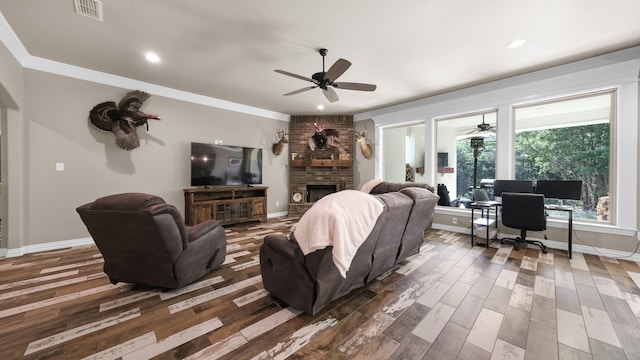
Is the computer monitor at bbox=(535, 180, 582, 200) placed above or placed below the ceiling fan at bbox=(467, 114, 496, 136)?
below

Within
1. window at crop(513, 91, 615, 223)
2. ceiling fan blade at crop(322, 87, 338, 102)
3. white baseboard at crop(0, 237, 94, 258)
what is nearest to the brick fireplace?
ceiling fan blade at crop(322, 87, 338, 102)

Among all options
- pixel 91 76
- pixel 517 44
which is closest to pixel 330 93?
pixel 517 44

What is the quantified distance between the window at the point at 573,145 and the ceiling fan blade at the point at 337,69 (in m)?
3.60

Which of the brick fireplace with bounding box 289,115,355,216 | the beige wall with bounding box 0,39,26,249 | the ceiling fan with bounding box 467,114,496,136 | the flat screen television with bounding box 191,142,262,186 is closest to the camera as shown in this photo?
the beige wall with bounding box 0,39,26,249

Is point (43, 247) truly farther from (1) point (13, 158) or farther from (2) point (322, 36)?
(2) point (322, 36)

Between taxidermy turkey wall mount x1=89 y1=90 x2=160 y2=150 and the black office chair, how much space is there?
19.9 feet

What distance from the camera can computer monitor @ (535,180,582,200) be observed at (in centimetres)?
343

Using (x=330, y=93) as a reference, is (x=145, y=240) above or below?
below

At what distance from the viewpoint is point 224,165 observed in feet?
16.7

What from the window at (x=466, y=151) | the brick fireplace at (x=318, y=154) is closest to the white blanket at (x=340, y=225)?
the window at (x=466, y=151)

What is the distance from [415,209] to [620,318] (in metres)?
1.73

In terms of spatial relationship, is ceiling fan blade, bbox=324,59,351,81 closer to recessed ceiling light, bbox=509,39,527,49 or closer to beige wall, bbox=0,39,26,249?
recessed ceiling light, bbox=509,39,527,49

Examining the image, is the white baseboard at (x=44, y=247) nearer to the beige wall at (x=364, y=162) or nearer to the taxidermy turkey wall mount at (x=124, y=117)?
the taxidermy turkey wall mount at (x=124, y=117)

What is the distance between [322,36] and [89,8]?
93.2 inches
